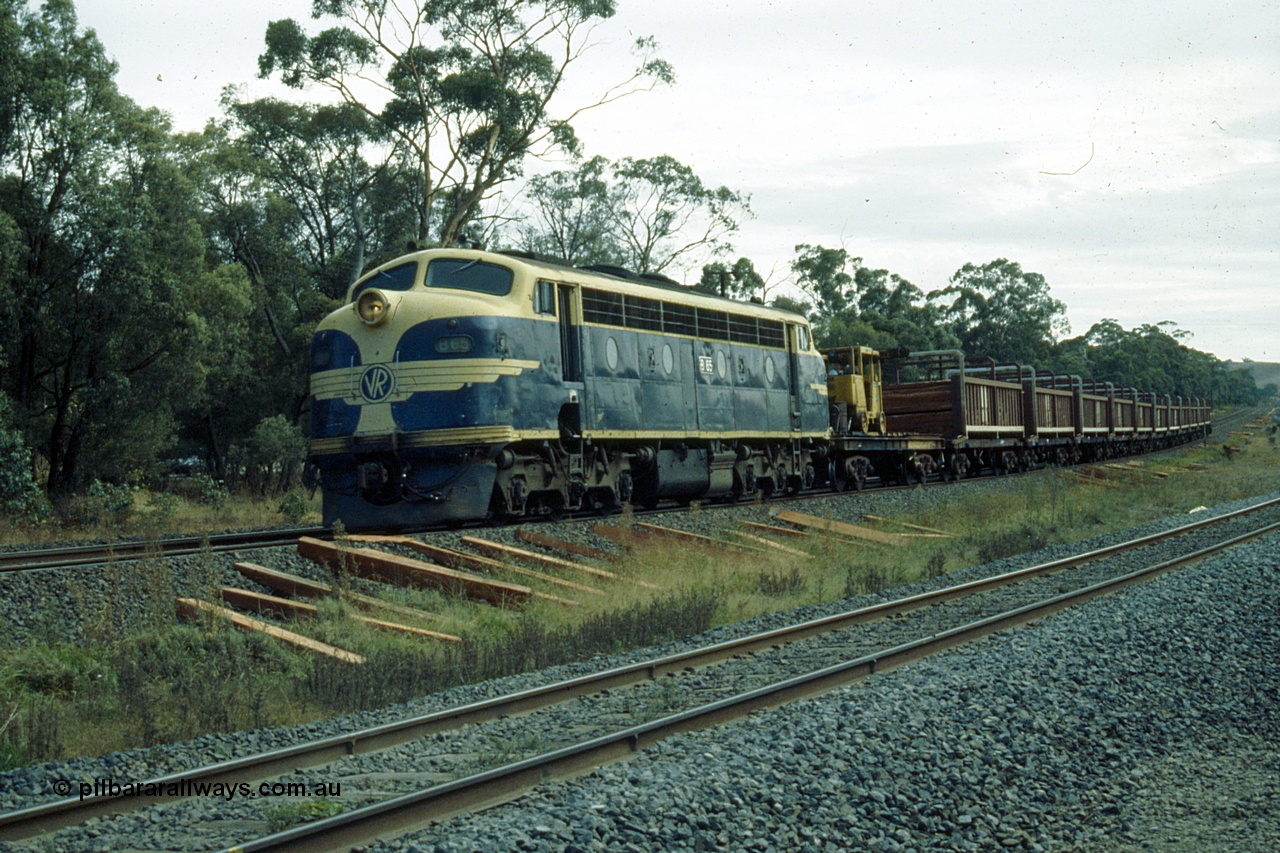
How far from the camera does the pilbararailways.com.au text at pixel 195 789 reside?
17.8 feet

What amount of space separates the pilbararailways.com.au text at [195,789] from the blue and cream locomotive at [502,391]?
→ 7.84m

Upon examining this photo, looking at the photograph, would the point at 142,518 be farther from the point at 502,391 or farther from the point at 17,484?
the point at 502,391

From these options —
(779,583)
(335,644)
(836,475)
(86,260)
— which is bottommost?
(779,583)

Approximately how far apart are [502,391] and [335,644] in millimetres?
5152

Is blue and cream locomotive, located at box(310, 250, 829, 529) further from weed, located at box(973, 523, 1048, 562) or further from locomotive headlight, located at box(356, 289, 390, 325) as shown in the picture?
weed, located at box(973, 523, 1048, 562)

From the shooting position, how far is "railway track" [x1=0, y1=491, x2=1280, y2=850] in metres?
5.10

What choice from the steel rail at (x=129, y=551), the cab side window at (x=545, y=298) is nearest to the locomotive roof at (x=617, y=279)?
the cab side window at (x=545, y=298)

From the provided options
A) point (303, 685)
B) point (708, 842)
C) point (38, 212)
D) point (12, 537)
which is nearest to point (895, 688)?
point (708, 842)

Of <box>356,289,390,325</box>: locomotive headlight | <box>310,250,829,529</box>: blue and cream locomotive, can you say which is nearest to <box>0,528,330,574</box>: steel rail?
<box>310,250,829,529</box>: blue and cream locomotive

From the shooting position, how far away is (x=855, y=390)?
83.7ft

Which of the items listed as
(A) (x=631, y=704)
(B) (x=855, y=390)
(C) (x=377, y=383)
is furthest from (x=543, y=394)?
(B) (x=855, y=390)

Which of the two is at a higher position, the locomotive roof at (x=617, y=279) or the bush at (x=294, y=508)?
the locomotive roof at (x=617, y=279)

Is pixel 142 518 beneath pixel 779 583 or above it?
above

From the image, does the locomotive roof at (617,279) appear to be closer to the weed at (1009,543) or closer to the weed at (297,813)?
the weed at (1009,543)
